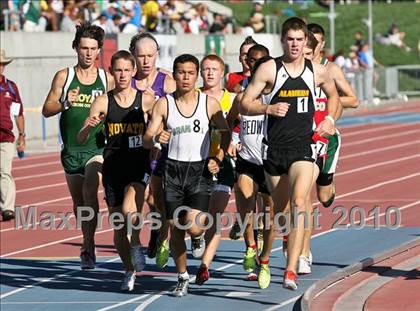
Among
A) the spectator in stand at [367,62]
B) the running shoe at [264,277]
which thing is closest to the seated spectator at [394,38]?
the spectator in stand at [367,62]

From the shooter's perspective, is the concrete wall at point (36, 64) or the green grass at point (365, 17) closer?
the concrete wall at point (36, 64)

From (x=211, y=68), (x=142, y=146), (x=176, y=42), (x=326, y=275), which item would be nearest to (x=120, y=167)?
(x=142, y=146)

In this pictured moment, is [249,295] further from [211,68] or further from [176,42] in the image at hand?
[176,42]

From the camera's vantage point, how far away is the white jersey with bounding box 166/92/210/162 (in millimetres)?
12688

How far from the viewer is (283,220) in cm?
1283

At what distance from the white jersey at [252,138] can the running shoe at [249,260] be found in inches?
35.2

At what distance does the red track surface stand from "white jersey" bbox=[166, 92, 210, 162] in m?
4.16

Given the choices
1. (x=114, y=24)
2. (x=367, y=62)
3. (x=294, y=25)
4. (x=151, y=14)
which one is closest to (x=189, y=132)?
(x=294, y=25)

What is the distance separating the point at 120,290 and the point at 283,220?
1.99 meters

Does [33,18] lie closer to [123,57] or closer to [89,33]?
[89,33]

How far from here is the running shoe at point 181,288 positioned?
42.8 feet

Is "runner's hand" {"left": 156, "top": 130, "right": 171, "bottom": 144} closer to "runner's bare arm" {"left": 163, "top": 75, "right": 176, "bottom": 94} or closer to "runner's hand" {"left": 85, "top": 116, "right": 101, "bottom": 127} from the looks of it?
"runner's hand" {"left": 85, "top": 116, "right": 101, "bottom": 127}

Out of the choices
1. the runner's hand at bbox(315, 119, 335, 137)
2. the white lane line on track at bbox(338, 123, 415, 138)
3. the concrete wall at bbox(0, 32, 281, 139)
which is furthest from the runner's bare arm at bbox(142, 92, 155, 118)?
the white lane line on track at bbox(338, 123, 415, 138)

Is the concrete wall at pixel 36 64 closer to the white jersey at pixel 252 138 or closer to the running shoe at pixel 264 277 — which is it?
the white jersey at pixel 252 138
